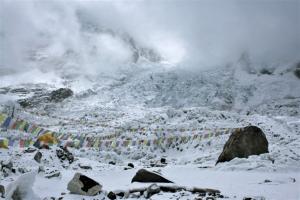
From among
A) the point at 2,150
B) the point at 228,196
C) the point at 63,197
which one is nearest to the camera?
the point at 228,196

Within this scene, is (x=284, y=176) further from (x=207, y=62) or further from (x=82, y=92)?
(x=207, y=62)

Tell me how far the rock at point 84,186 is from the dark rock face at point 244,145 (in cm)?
968

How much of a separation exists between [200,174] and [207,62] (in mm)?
176514

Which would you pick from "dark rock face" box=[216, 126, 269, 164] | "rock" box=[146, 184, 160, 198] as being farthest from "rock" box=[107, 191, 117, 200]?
"dark rock face" box=[216, 126, 269, 164]

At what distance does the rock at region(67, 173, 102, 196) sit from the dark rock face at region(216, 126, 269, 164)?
9.68 m

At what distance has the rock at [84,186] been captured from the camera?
1198 centimetres

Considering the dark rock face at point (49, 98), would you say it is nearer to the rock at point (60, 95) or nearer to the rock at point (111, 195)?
the rock at point (60, 95)


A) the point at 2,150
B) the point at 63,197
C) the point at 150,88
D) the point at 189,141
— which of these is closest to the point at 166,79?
the point at 150,88

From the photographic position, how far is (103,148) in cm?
3788

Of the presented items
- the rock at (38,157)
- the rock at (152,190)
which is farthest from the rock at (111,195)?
the rock at (38,157)

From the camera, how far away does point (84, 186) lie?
39.7 ft

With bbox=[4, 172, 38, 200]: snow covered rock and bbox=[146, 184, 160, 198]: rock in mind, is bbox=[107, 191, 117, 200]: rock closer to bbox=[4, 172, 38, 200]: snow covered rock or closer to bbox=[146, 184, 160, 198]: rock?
bbox=[146, 184, 160, 198]: rock

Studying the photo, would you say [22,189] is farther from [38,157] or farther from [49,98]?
[49,98]

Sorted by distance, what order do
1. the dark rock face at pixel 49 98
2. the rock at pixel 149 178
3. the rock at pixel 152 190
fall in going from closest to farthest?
the rock at pixel 152 190 < the rock at pixel 149 178 < the dark rock face at pixel 49 98
